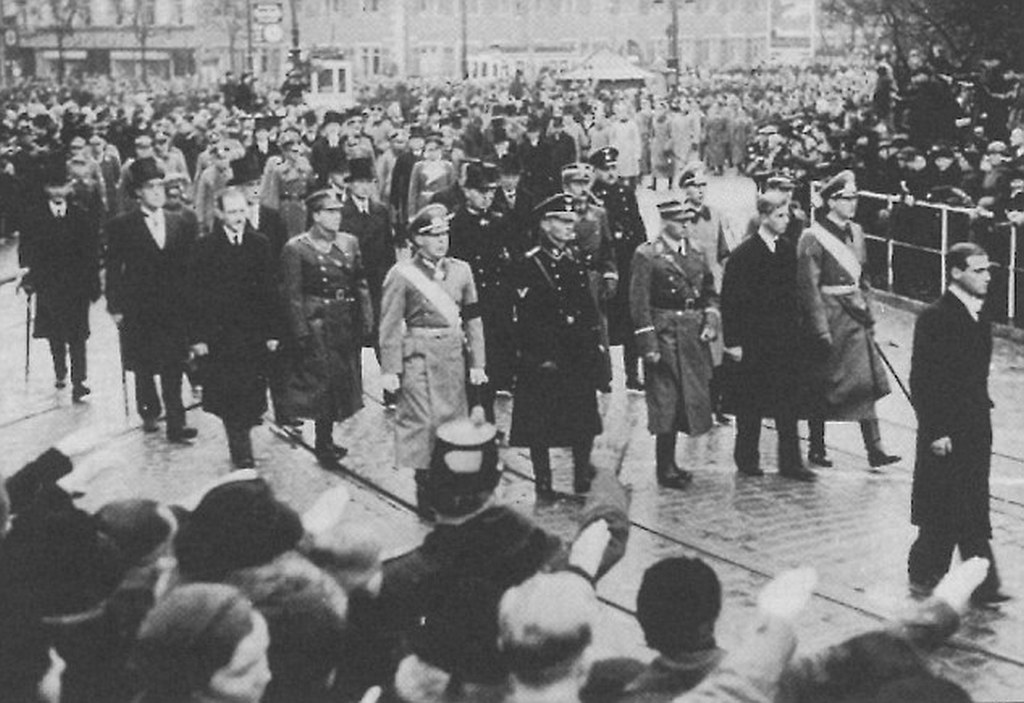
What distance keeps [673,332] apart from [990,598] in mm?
3296

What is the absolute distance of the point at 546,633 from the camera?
4.73 metres

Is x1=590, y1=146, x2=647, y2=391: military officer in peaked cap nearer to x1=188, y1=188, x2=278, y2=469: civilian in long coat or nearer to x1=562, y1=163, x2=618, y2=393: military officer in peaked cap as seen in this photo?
x1=562, y1=163, x2=618, y2=393: military officer in peaked cap

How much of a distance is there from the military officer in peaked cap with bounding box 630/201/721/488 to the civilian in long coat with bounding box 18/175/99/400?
17.1 ft

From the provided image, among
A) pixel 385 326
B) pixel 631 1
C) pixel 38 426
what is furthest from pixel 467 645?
pixel 631 1

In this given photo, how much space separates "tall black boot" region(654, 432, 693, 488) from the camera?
11.9 m

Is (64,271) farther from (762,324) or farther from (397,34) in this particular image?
(397,34)

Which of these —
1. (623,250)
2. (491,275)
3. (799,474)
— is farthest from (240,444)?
(623,250)

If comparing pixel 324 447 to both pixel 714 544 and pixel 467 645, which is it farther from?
pixel 467 645

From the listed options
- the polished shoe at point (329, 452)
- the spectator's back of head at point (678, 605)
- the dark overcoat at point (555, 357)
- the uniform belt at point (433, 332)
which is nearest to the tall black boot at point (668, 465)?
the dark overcoat at point (555, 357)

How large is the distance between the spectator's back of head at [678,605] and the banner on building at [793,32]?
247 ft

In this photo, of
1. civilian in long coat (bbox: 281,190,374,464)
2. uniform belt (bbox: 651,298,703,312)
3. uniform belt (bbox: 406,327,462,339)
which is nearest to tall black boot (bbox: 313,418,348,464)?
civilian in long coat (bbox: 281,190,374,464)

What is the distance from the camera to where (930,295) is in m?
19.8

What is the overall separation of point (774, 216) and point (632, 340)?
3.31m

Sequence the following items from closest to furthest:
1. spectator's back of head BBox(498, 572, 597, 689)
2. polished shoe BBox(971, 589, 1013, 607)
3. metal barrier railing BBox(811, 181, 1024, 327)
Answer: spectator's back of head BBox(498, 572, 597, 689) → polished shoe BBox(971, 589, 1013, 607) → metal barrier railing BBox(811, 181, 1024, 327)
